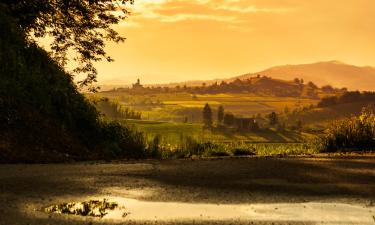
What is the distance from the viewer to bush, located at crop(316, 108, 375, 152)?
15.5 meters

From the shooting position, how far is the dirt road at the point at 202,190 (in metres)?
6.44

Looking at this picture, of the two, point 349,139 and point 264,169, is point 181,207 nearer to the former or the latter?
point 264,169

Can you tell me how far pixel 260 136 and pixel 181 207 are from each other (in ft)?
482

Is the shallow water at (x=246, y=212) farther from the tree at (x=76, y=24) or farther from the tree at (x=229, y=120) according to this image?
the tree at (x=229, y=120)

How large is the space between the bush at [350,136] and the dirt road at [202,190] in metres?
4.36

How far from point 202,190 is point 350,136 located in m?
8.69

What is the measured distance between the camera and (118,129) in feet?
51.1

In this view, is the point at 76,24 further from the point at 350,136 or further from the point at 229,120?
the point at 229,120

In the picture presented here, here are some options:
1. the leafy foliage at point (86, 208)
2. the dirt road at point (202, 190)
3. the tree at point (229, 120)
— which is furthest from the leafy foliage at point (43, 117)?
the tree at point (229, 120)

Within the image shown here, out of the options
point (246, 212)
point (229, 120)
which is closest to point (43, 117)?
point (246, 212)

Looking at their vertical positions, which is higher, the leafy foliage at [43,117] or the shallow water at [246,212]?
the leafy foliage at [43,117]

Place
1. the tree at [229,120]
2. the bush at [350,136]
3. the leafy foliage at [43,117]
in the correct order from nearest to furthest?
1. the leafy foliage at [43,117]
2. the bush at [350,136]
3. the tree at [229,120]

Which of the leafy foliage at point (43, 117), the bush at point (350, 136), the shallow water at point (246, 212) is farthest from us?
the bush at point (350, 136)

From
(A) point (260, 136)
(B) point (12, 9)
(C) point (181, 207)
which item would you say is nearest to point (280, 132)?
(A) point (260, 136)
